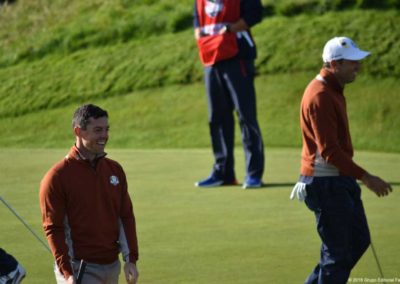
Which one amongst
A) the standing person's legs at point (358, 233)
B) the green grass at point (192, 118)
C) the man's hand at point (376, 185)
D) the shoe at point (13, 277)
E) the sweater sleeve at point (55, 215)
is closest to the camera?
the sweater sleeve at point (55, 215)

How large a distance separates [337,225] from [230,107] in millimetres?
5318

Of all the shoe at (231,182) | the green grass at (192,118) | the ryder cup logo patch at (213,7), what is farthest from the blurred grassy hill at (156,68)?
the ryder cup logo patch at (213,7)

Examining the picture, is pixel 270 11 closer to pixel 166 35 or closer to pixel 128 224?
pixel 166 35

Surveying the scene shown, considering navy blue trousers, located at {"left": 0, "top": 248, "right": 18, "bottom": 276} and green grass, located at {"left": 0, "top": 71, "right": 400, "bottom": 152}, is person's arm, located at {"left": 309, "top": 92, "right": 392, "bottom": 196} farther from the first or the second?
green grass, located at {"left": 0, "top": 71, "right": 400, "bottom": 152}

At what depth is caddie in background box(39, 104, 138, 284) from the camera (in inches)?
218

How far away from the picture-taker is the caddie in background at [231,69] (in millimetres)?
11188

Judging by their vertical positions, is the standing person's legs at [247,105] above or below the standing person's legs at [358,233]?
below

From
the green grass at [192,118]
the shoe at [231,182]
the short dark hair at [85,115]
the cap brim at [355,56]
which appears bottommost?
the green grass at [192,118]

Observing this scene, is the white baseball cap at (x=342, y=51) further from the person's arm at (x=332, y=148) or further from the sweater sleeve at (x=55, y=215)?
the sweater sleeve at (x=55, y=215)

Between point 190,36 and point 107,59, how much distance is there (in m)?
1.46

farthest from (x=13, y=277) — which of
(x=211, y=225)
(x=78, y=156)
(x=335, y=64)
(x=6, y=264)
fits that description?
(x=211, y=225)

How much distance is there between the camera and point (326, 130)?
20.9 feet

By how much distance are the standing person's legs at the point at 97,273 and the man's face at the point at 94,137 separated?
55 centimetres

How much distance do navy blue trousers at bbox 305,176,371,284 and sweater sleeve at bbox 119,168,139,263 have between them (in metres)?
1.26
